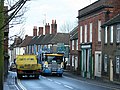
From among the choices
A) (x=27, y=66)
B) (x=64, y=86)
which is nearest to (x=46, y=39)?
(x=27, y=66)

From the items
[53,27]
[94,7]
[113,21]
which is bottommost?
[113,21]

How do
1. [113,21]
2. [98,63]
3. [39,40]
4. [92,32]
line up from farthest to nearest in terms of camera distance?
[39,40]
[92,32]
[98,63]
[113,21]

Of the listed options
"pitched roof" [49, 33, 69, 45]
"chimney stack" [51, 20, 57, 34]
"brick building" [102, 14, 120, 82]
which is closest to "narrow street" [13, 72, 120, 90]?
"brick building" [102, 14, 120, 82]

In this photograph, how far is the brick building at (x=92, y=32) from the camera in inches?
1693

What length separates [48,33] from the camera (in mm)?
95562

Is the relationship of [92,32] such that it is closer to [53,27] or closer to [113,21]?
[113,21]

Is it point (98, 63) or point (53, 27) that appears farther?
point (53, 27)

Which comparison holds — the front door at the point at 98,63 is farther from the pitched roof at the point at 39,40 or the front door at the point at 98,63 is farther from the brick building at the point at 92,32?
the pitched roof at the point at 39,40

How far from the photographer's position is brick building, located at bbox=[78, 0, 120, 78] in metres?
43.0

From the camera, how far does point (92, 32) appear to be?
47.2 m

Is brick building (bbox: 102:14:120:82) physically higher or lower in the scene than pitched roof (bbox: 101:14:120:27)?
lower

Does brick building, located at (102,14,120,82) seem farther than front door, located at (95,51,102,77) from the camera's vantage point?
No

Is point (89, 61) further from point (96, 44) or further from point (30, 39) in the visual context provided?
point (30, 39)

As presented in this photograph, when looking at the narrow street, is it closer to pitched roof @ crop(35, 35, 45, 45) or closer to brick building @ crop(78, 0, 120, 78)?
brick building @ crop(78, 0, 120, 78)
